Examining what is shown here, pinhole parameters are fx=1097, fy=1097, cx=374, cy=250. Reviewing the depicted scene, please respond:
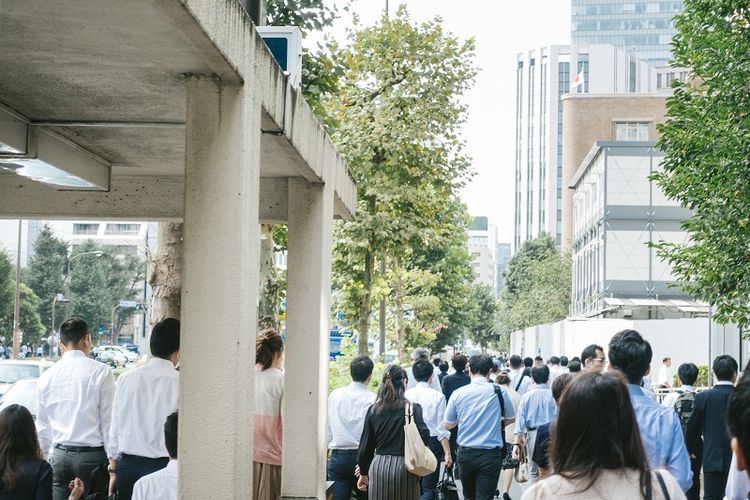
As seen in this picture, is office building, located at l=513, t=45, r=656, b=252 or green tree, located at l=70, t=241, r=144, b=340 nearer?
green tree, located at l=70, t=241, r=144, b=340

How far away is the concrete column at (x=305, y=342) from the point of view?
937cm

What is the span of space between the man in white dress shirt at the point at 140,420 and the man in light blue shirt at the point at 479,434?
4.62 meters

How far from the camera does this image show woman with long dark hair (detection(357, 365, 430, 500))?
9453 millimetres

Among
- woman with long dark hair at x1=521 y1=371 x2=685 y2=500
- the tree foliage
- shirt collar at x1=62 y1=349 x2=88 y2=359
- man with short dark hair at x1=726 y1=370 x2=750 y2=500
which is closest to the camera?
man with short dark hair at x1=726 y1=370 x2=750 y2=500

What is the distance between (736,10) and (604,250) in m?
45.6

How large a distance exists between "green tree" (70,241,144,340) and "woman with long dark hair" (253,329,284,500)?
303ft

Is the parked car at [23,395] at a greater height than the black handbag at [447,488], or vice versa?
the parked car at [23,395]

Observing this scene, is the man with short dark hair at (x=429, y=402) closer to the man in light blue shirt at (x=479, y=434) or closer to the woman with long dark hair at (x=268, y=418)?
the man in light blue shirt at (x=479, y=434)

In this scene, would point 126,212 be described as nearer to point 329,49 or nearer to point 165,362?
point 165,362

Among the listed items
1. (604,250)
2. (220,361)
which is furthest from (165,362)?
(604,250)

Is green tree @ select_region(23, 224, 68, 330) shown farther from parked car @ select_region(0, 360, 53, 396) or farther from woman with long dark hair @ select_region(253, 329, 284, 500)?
woman with long dark hair @ select_region(253, 329, 284, 500)

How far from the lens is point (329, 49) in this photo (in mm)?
20328

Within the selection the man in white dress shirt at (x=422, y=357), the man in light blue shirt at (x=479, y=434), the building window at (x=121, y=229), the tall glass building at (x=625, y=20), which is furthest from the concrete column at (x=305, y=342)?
the tall glass building at (x=625, y=20)

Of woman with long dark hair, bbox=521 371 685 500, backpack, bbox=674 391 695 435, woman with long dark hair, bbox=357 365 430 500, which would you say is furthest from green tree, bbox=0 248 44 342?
woman with long dark hair, bbox=521 371 685 500
